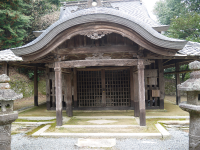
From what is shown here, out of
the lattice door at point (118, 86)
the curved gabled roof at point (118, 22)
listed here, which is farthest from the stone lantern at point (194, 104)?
the lattice door at point (118, 86)

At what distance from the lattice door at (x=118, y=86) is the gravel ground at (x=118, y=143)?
343cm

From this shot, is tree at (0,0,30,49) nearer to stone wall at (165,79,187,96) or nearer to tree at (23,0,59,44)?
tree at (23,0,59,44)

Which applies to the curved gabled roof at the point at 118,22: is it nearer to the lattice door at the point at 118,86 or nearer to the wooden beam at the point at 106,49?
the wooden beam at the point at 106,49

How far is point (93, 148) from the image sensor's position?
3.76 metres

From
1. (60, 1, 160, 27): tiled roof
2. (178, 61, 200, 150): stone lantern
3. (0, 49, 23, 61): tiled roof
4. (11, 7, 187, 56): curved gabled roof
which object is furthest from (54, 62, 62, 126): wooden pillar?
(60, 1, 160, 27): tiled roof

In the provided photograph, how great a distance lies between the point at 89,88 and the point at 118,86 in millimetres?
1577

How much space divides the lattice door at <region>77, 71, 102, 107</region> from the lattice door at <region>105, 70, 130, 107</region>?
0.49m

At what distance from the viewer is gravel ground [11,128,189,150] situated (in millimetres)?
3755

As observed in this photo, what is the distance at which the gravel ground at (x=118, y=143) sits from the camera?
148 inches

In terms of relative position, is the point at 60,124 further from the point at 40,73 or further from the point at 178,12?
the point at 178,12

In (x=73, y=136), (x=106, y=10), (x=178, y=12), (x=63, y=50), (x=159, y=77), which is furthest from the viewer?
(x=178, y=12)

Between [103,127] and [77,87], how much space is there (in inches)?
128

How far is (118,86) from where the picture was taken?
25.2 feet

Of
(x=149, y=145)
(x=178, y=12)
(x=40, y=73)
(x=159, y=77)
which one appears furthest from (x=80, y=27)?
(x=178, y=12)
